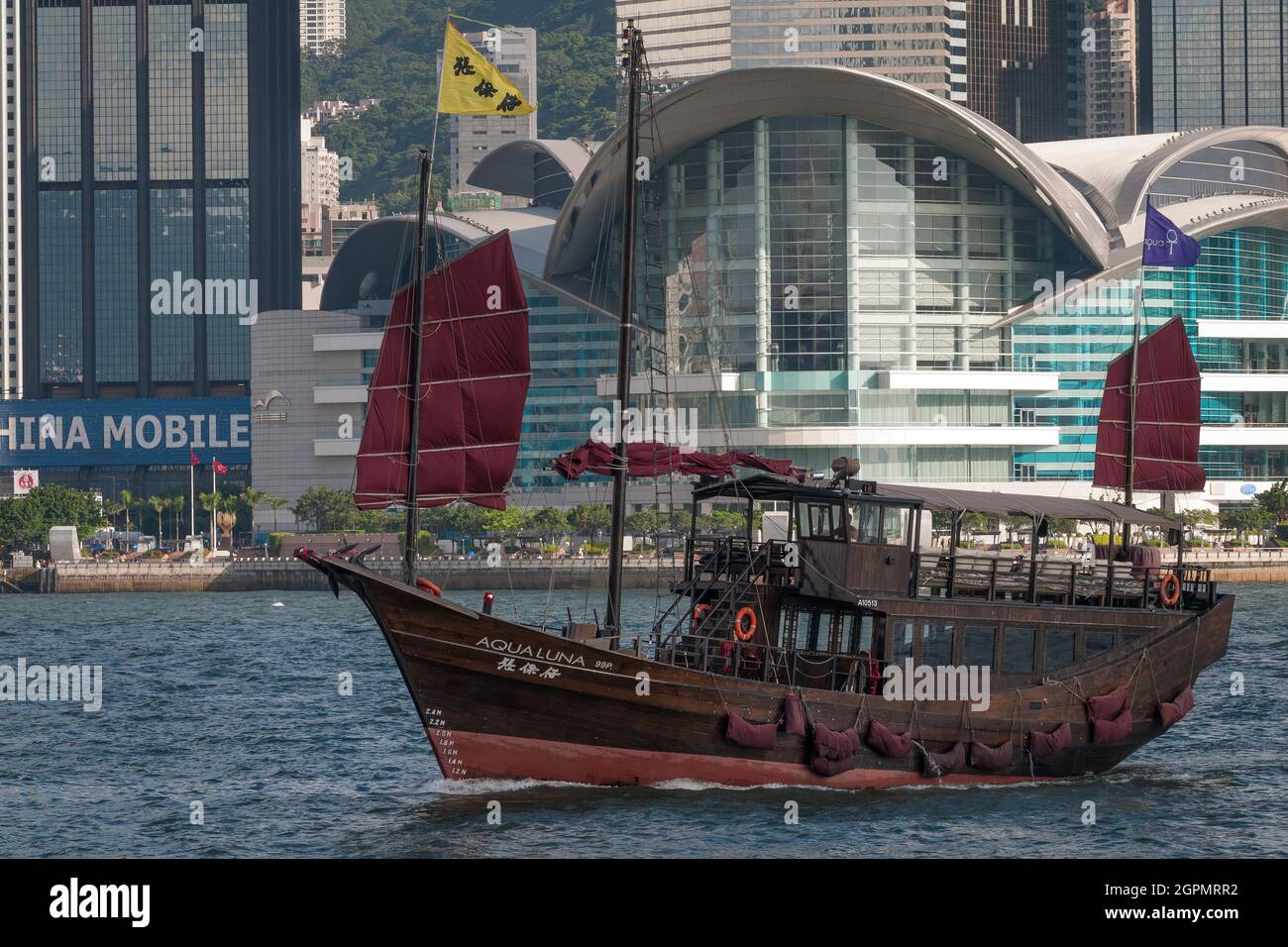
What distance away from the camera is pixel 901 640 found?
35.1 m

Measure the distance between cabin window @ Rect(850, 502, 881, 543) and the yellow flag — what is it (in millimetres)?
13060

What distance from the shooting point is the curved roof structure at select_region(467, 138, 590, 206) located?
171000mm

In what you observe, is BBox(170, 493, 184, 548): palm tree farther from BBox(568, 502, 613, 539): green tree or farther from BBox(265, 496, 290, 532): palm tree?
BBox(568, 502, 613, 539): green tree

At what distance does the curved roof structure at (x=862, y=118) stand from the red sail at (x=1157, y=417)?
78.4m

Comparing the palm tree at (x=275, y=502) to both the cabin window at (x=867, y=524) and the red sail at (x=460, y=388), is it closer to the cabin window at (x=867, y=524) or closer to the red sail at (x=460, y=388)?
the red sail at (x=460, y=388)

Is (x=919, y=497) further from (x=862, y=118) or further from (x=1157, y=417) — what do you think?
(x=862, y=118)

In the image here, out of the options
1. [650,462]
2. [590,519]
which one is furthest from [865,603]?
[590,519]

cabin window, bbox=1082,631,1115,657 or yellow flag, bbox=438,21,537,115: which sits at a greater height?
yellow flag, bbox=438,21,537,115

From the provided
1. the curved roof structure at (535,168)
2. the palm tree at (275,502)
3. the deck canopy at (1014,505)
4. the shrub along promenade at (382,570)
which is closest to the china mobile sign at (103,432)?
the palm tree at (275,502)

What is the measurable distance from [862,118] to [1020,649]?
100 meters

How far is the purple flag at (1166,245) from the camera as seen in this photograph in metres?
57.2

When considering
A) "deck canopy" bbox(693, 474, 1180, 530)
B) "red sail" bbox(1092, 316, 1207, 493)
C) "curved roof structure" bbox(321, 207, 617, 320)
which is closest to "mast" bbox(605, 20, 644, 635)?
"deck canopy" bbox(693, 474, 1180, 530)
